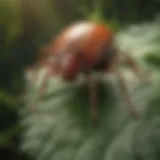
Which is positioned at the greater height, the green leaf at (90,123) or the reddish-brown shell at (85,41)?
the reddish-brown shell at (85,41)

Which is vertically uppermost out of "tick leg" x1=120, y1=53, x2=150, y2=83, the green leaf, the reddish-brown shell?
the reddish-brown shell

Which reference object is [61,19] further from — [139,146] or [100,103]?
[139,146]

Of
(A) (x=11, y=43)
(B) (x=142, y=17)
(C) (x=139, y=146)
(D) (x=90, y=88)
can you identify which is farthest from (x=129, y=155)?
(A) (x=11, y=43)

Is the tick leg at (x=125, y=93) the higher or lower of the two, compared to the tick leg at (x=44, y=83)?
lower

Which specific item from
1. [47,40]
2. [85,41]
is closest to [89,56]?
[85,41]

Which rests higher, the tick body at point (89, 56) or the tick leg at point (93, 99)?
the tick body at point (89, 56)

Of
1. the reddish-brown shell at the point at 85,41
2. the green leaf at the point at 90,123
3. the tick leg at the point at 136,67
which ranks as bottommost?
the green leaf at the point at 90,123
